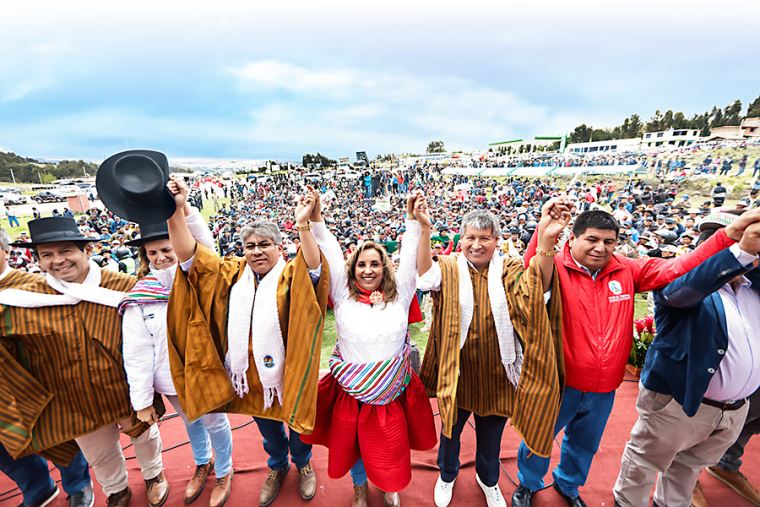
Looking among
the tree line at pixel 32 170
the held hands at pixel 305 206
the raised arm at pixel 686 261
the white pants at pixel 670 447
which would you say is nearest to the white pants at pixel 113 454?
the held hands at pixel 305 206

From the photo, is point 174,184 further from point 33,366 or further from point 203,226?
point 33,366

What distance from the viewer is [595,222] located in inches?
77.7

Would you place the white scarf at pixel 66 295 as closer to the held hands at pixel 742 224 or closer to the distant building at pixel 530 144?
the held hands at pixel 742 224

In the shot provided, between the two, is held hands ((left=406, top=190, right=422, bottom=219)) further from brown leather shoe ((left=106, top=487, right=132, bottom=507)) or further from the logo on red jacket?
brown leather shoe ((left=106, top=487, right=132, bottom=507))

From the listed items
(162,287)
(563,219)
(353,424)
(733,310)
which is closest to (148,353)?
(162,287)

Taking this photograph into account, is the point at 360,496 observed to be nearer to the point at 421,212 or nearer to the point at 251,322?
A: the point at 251,322

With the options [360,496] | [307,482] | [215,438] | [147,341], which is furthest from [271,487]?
[147,341]

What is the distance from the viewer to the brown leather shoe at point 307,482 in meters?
2.40

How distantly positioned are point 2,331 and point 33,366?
279 mm

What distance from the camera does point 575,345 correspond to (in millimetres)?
2018

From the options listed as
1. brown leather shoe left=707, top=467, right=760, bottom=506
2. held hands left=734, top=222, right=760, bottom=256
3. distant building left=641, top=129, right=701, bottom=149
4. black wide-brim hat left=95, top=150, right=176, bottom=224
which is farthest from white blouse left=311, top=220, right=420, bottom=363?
distant building left=641, top=129, right=701, bottom=149

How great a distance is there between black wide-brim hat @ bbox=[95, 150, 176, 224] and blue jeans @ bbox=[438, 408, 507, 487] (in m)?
2.24

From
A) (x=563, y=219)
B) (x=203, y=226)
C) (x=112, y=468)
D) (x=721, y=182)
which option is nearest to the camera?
(x=563, y=219)

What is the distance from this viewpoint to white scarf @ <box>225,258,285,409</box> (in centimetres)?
199
